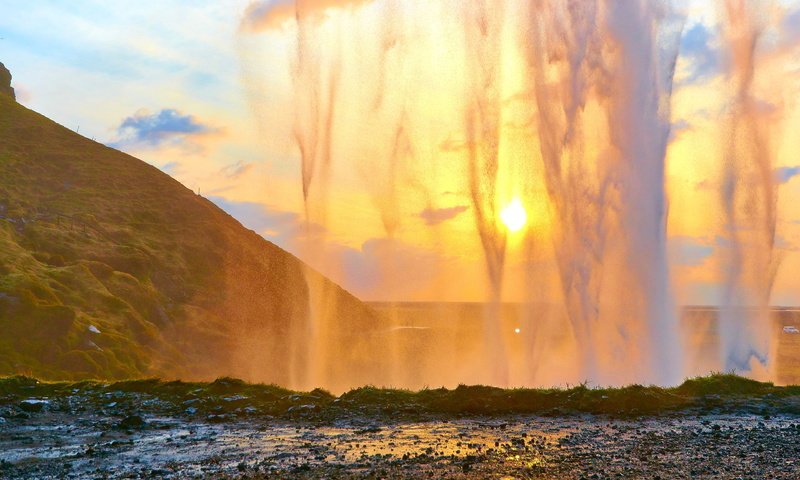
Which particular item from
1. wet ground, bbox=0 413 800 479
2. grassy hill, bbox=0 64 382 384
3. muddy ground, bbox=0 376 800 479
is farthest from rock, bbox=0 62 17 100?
wet ground, bbox=0 413 800 479

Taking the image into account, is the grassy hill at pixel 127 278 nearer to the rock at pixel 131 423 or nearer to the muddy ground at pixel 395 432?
the muddy ground at pixel 395 432

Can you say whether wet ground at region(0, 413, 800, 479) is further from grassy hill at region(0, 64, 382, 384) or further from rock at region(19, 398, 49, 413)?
grassy hill at region(0, 64, 382, 384)

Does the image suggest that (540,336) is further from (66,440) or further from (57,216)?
(57,216)

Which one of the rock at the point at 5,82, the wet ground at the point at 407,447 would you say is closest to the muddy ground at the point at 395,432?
the wet ground at the point at 407,447

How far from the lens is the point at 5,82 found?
164 meters

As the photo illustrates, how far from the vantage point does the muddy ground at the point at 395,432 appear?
15.8 meters

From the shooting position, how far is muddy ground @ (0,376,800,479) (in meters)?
15.8

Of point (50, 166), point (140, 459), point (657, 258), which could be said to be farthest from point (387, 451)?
point (50, 166)

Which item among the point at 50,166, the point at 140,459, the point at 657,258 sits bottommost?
the point at 140,459

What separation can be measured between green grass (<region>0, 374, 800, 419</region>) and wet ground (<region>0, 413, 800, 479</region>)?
127cm

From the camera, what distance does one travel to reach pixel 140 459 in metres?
17.4

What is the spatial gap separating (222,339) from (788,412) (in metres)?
78.8

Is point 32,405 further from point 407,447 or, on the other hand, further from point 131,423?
point 407,447

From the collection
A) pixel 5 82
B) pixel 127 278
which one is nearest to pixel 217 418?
pixel 127 278
